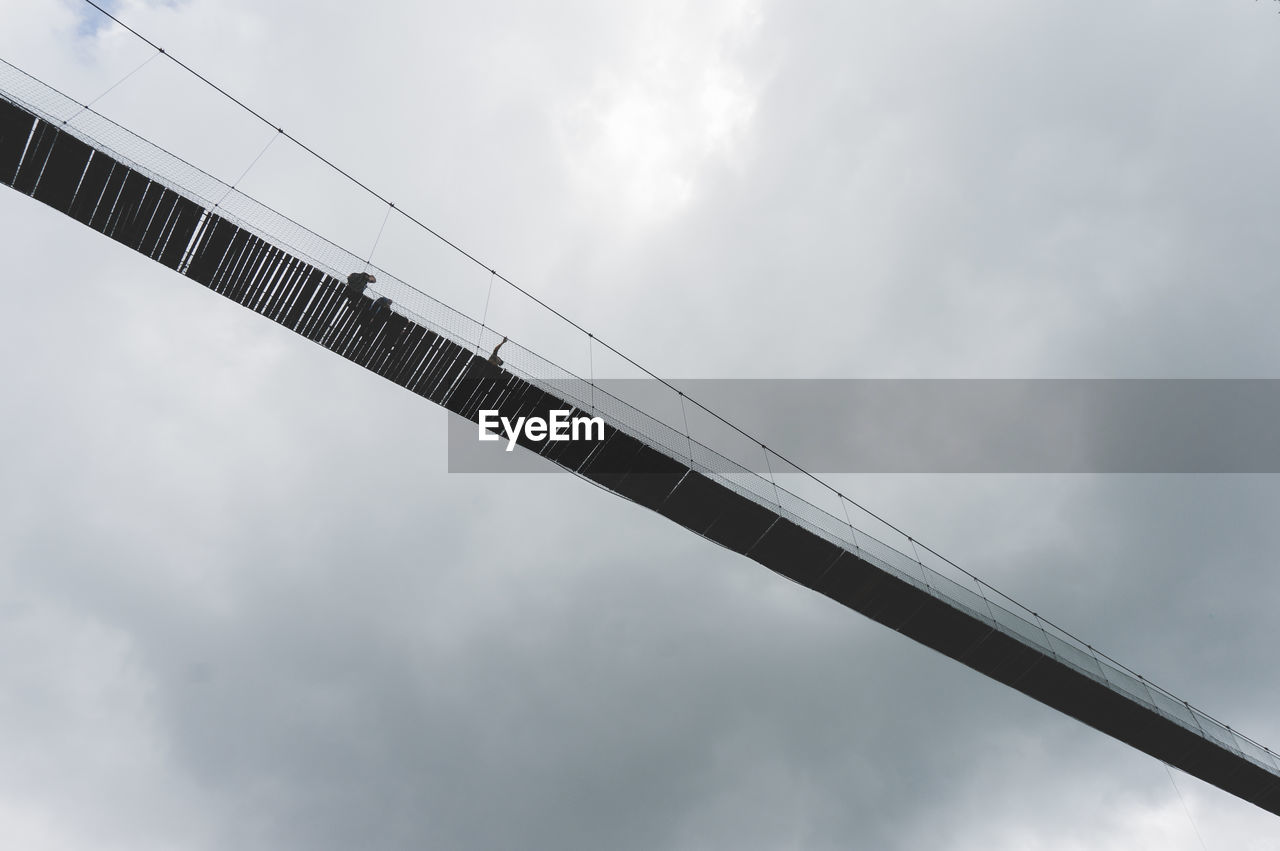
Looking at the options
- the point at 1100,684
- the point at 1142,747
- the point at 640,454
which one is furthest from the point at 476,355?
the point at 1142,747

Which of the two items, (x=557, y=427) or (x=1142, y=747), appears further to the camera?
(x=1142, y=747)

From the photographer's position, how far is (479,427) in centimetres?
1981

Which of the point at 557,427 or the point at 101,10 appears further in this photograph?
the point at 557,427

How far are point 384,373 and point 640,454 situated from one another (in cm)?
643

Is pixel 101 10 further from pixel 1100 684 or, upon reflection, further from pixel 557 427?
pixel 1100 684

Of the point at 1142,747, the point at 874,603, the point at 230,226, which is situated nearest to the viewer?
the point at 230,226

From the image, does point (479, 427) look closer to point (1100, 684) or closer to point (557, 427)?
point (557, 427)

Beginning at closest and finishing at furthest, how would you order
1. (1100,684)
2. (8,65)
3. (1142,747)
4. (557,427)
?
(8,65)
(557,427)
(1100,684)
(1142,747)

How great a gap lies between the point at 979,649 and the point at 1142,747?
27.6ft

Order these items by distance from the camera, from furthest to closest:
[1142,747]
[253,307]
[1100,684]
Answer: [1142,747] → [1100,684] → [253,307]

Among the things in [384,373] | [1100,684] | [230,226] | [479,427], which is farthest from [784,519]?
[230,226]

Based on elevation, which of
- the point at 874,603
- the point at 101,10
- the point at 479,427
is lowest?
the point at 479,427

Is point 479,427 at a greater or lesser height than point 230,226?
lesser

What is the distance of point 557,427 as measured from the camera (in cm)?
1956
